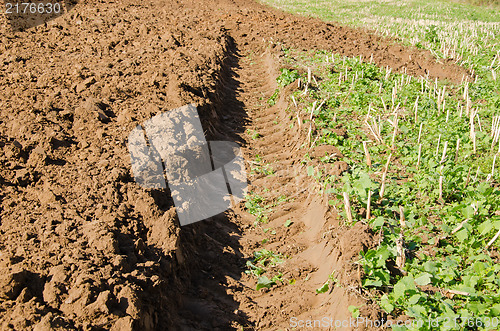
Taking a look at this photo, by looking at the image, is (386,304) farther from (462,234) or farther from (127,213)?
(127,213)

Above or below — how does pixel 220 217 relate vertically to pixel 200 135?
below

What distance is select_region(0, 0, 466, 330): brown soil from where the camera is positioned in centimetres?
306

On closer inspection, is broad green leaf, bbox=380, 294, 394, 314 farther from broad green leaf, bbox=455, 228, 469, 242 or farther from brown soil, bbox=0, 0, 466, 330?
broad green leaf, bbox=455, 228, 469, 242

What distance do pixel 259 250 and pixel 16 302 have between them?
2.60m

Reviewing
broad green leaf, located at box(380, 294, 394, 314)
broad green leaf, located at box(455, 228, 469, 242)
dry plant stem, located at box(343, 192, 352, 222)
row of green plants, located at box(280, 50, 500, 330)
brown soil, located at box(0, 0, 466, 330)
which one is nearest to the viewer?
brown soil, located at box(0, 0, 466, 330)

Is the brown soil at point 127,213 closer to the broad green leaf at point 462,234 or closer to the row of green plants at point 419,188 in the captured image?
the row of green plants at point 419,188

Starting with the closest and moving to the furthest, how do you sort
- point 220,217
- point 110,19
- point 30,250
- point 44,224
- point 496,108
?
point 30,250, point 44,224, point 220,217, point 496,108, point 110,19

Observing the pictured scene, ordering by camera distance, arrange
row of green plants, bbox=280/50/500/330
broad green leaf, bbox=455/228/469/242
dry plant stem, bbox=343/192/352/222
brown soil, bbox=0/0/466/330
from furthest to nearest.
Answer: dry plant stem, bbox=343/192/352/222 < broad green leaf, bbox=455/228/469/242 < row of green plants, bbox=280/50/500/330 < brown soil, bbox=0/0/466/330

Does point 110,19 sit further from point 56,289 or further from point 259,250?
point 56,289

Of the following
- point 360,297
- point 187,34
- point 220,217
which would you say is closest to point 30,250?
point 220,217

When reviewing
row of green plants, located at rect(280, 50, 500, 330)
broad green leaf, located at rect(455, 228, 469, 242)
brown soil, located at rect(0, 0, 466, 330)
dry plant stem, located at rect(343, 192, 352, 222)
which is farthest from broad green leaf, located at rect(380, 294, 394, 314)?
broad green leaf, located at rect(455, 228, 469, 242)

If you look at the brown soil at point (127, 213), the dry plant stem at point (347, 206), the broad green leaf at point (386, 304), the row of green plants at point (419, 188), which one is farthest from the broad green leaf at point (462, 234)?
the broad green leaf at point (386, 304)

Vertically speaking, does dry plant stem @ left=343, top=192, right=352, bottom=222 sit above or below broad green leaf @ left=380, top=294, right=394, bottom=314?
above

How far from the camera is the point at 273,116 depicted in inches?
305
